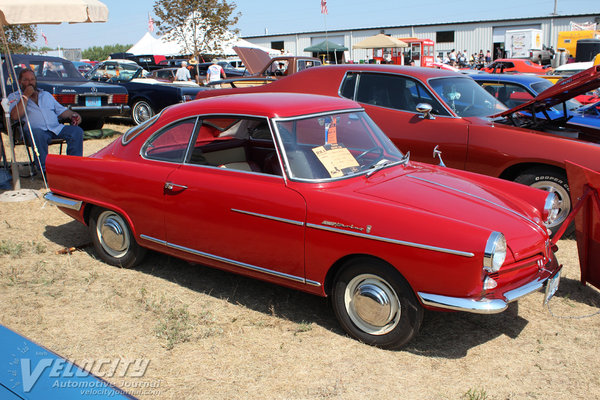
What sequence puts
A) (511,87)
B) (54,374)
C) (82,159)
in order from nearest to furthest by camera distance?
(54,374), (82,159), (511,87)

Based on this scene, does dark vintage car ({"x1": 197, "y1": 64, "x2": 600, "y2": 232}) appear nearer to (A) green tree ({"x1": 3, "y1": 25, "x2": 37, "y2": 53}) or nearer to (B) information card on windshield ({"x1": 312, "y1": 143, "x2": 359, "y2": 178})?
(B) information card on windshield ({"x1": 312, "y1": 143, "x2": 359, "y2": 178})

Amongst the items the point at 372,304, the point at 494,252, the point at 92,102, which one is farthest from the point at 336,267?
the point at 92,102

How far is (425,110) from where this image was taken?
18.5 ft

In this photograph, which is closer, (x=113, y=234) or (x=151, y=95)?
(x=113, y=234)

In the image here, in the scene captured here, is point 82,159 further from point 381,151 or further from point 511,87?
point 511,87

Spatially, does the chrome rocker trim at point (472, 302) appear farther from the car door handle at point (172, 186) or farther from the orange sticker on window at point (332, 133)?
the car door handle at point (172, 186)

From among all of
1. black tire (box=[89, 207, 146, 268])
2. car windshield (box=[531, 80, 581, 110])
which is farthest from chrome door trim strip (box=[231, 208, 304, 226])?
car windshield (box=[531, 80, 581, 110])

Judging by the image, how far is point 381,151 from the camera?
4.20 metres

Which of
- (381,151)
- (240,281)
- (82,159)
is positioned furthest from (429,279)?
(82,159)

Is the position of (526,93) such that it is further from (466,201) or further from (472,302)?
(472,302)

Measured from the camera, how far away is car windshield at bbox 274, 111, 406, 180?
3699 millimetres

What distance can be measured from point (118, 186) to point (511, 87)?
609 cm

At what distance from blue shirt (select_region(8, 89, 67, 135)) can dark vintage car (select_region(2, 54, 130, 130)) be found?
3.01m

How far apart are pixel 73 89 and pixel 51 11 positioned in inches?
143
